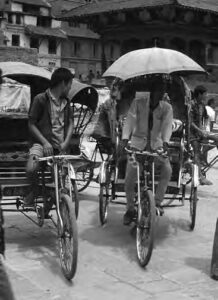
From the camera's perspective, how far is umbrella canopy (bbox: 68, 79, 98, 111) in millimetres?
8643

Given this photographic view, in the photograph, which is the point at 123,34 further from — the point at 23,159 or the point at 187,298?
the point at 187,298

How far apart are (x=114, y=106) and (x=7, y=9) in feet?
200

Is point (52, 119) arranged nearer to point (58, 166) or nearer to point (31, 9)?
point (58, 166)

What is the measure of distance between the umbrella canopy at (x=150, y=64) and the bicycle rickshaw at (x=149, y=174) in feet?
0.25

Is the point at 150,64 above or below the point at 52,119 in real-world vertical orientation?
above

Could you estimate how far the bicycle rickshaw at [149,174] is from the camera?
5844 millimetres

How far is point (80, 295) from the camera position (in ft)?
16.0

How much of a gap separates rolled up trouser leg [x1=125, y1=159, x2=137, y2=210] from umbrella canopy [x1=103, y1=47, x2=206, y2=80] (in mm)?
1208

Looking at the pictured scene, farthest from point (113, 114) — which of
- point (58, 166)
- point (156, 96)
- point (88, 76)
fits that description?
point (88, 76)

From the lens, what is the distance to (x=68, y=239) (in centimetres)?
536

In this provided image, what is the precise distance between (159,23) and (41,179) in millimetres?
27621

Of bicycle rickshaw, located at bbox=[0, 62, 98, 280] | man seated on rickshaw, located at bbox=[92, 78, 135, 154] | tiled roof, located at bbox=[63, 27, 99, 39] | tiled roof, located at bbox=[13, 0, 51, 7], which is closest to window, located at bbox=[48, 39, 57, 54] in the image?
tiled roof, located at bbox=[63, 27, 99, 39]

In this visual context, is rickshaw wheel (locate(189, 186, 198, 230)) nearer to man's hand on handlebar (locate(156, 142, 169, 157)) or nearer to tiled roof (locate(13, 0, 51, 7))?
man's hand on handlebar (locate(156, 142, 169, 157))

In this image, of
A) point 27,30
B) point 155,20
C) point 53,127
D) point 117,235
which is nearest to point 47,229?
point 117,235
